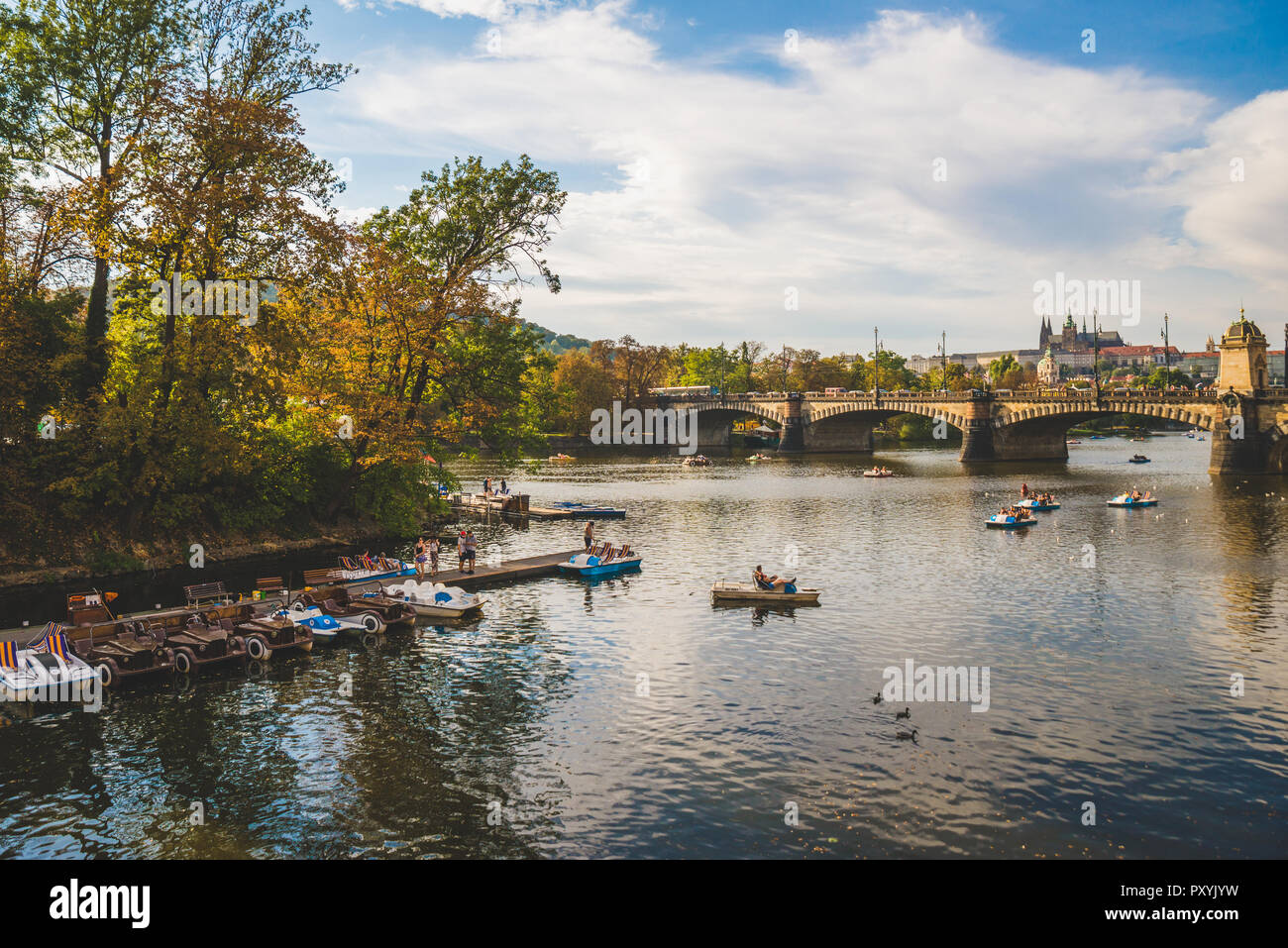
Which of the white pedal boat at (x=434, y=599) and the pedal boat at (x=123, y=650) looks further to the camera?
the white pedal boat at (x=434, y=599)

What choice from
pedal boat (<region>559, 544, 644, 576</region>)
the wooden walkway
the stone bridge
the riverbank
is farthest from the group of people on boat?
the riverbank

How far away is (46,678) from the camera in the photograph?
83.3ft

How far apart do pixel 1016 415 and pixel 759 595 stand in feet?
309

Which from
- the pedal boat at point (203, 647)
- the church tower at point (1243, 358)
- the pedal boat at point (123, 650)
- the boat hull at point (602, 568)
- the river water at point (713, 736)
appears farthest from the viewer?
the church tower at point (1243, 358)

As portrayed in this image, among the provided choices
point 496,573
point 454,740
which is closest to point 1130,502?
point 496,573

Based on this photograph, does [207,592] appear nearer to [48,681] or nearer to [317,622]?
[317,622]

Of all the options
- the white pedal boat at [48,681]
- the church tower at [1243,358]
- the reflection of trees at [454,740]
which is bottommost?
the reflection of trees at [454,740]

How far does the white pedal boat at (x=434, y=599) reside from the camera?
3616cm

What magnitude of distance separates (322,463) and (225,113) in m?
22.4

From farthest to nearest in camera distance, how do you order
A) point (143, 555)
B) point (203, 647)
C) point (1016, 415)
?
point (1016, 415) < point (143, 555) < point (203, 647)

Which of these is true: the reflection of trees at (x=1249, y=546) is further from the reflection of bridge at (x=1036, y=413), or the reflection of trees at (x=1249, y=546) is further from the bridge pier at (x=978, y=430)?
the bridge pier at (x=978, y=430)

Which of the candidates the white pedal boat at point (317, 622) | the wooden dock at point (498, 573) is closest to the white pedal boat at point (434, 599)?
the wooden dock at point (498, 573)

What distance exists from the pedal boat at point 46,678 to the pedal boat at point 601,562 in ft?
77.0
